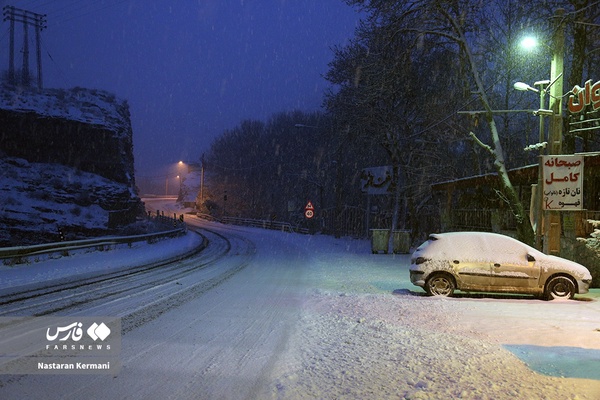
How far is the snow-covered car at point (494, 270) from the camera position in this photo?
1109cm

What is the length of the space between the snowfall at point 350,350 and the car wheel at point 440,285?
355 millimetres

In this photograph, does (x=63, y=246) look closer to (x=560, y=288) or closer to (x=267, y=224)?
(x=560, y=288)

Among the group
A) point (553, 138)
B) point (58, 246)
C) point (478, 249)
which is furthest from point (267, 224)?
point (478, 249)

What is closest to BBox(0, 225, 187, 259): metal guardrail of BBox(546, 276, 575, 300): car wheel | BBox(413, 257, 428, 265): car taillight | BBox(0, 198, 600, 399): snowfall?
→ BBox(0, 198, 600, 399): snowfall

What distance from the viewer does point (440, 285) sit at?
11.5 m

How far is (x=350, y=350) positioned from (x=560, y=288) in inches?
285

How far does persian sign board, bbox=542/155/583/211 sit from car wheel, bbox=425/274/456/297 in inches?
128

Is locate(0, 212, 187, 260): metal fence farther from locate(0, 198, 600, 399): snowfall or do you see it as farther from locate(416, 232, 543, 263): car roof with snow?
locate(416, 232, 543, 263): car roof with snow

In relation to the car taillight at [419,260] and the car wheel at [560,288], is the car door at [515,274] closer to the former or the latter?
the car wheel at [560,288]

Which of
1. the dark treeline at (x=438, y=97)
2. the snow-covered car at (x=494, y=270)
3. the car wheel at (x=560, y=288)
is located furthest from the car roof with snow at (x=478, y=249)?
the dark treeline at (x=438, y=97)

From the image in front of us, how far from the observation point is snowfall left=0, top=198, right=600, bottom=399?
4934mm

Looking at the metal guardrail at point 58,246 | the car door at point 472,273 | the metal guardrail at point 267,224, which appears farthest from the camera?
the metal guardrail at point 267,224

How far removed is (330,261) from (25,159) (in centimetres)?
4167

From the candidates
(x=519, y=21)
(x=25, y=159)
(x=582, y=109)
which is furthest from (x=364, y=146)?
(x=25, y=159)
